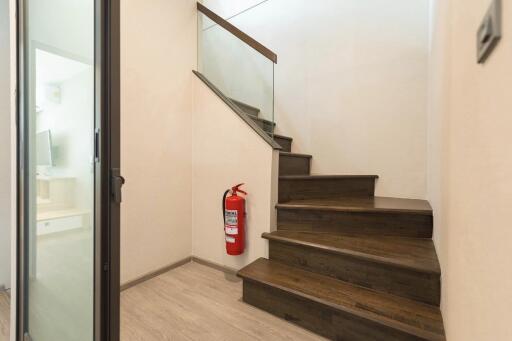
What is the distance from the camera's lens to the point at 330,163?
8.74 ft

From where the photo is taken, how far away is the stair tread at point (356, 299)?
110cm

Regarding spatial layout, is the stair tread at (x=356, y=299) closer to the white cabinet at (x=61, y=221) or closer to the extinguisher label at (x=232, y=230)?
the extinguisher label at (x=232, y=230)

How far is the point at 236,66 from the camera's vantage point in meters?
2.49

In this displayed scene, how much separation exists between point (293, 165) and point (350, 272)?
3.86ft

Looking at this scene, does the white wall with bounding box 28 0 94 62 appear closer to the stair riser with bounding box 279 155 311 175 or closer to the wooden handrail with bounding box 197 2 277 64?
the wooden handrail with bounding box 197 2 277 64

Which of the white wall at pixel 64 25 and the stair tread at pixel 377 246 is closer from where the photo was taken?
the white wall at pixel 64 25

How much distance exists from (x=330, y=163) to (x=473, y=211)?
2059 millimetres

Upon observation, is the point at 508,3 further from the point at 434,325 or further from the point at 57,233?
the point at 57,233

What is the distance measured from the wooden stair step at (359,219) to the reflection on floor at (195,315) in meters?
0.67

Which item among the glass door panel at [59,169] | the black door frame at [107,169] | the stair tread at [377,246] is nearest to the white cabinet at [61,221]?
the glass door panel at [59,169]

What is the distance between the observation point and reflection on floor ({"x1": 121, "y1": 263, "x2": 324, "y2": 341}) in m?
1.40

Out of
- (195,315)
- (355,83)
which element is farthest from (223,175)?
(355,83)

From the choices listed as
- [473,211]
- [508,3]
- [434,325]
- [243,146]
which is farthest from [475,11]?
[243,146]

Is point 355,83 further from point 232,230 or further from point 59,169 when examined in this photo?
point 59,169
